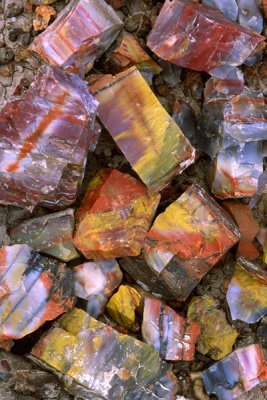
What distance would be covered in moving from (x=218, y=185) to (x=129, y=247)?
10.4 inches

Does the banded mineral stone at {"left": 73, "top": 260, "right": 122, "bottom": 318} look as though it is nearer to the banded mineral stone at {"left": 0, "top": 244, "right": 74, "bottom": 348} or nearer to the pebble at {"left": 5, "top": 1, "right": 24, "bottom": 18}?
the banded mineral stone at {"left": 0, "top": 244, "right": 74, "bottom": 348}

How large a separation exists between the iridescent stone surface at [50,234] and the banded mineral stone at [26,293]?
2.0 inches

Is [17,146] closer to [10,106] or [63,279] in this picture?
[10,106]

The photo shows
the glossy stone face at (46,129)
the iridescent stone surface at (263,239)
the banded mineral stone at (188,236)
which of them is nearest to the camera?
the glossy stone face at (46,129)

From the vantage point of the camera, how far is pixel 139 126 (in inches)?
66.2

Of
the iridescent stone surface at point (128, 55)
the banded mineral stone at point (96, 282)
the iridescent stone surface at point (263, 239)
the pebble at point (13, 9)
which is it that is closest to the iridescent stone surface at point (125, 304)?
the banded mineral stone at point (96, 282)

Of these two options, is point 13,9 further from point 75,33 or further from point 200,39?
point 200,39

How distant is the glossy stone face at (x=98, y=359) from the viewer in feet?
5.37

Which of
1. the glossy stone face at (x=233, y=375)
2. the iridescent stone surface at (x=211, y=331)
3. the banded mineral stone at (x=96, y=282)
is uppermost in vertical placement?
the banded mineral stone at (x=96, y=282)

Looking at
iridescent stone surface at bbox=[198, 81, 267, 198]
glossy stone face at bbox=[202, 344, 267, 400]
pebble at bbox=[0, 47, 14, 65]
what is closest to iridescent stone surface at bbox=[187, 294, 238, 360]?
glossy stone face at bbox=[202, 344, 267, 400]

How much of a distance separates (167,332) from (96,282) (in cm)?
20

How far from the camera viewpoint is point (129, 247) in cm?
169

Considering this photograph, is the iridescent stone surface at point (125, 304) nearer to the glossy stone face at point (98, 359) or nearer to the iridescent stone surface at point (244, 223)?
the glossy stone face at point (98, 359)

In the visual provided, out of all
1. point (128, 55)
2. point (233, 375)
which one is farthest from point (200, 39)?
point (233, 375)
